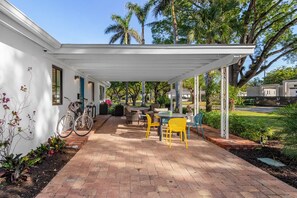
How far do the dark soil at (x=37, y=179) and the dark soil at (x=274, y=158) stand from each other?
396 cm

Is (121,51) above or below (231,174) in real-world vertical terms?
above

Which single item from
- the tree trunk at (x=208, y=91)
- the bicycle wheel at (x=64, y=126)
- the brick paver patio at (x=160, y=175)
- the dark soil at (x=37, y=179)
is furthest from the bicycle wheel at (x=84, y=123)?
the tree trunk at (x=208, y=91)

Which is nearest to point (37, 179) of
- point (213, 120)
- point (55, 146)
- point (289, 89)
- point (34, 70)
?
point (55, 146)

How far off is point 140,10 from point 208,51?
1740 centimetres

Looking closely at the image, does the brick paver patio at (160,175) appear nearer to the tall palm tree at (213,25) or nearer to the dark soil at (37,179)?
the dark soil at (37,179)

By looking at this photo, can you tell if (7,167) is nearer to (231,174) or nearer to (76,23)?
(231,174)

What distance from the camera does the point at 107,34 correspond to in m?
24.6

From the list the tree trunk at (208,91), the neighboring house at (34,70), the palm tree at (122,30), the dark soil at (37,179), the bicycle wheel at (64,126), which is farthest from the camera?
the palm tree at (122,30)

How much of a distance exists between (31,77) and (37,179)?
2341 millimetres

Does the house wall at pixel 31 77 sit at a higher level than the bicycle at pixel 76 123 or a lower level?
higher

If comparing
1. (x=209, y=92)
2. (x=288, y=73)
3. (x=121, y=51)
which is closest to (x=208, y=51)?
(x=121, y=51)

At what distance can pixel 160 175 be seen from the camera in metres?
4.01

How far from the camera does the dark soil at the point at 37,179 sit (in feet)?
10.4

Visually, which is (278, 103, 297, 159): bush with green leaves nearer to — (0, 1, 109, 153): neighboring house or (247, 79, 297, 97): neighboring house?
(0, 1, 109, 153): neighboring house
